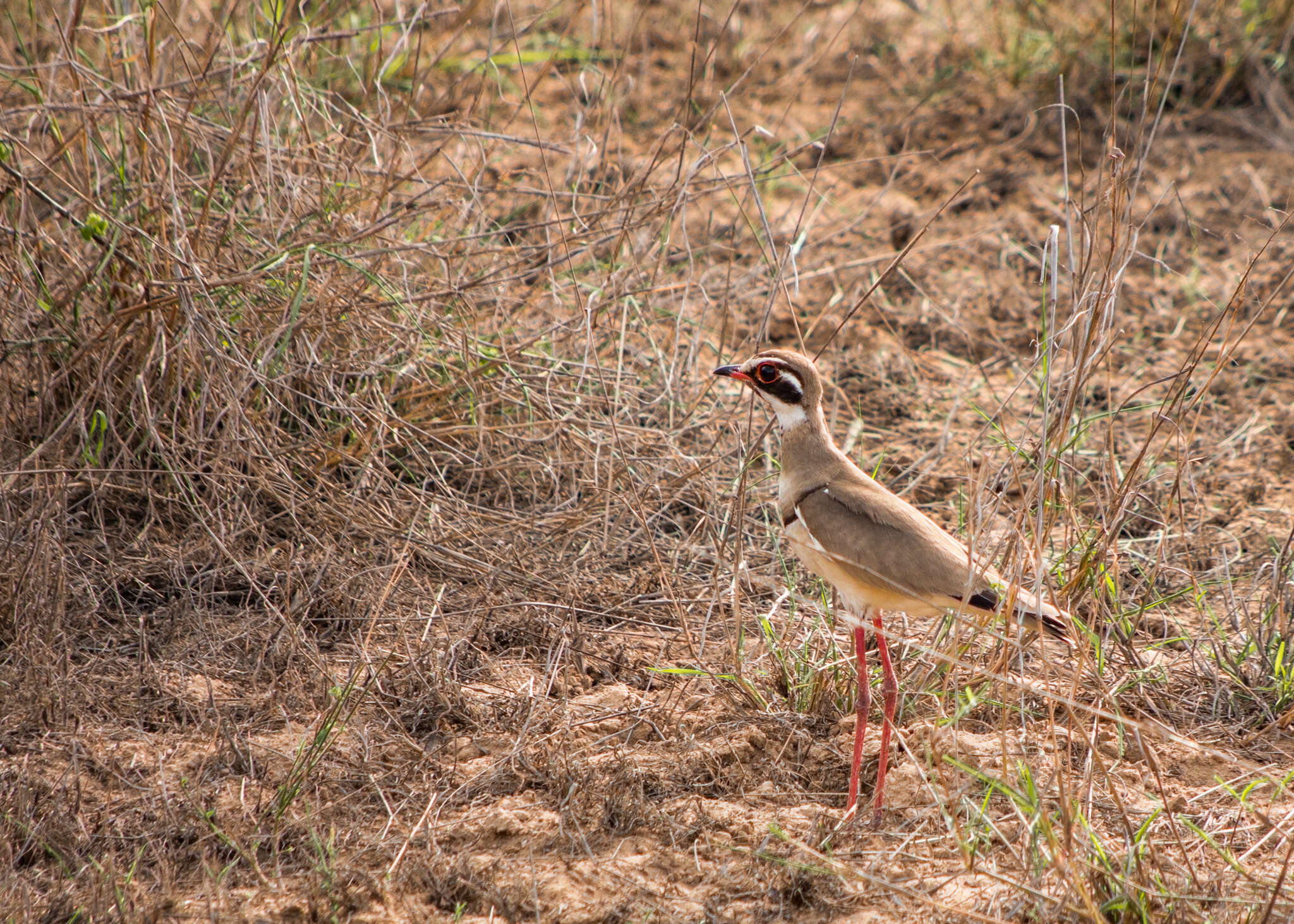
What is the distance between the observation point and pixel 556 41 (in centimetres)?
701

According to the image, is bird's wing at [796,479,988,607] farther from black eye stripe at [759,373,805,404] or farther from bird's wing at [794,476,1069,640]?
black eye stripe at [759,373,805,404]

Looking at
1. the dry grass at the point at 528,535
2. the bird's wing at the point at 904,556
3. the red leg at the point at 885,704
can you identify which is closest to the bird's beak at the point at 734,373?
the dry grass at the point at 528,535

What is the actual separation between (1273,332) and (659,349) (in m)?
3.11

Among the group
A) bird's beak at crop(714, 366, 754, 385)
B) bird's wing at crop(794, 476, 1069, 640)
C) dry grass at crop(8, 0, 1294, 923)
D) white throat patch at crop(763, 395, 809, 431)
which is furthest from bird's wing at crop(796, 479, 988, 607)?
bird's beak at crop(714, 366, 754, 385)

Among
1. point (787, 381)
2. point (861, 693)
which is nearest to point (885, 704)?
point (861, 693)

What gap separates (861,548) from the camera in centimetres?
332

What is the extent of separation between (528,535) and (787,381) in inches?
50.4

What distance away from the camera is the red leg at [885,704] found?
328 cm

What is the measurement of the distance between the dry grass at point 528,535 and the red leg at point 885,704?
0.38ft

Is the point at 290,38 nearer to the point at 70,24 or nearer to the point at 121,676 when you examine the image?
the point at 70,24

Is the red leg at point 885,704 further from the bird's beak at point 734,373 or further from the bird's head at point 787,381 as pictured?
the bird's beak at point 734,373

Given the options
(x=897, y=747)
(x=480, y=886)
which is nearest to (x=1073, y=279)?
(x=897, y=747)

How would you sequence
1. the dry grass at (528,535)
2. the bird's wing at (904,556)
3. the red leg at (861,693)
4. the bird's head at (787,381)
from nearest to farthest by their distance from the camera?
the dry grass at (528,535), the bird's wing at (904,556), the red leg at (861,693), the bird's head at (787,381)

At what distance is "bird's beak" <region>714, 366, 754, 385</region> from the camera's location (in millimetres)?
3688
